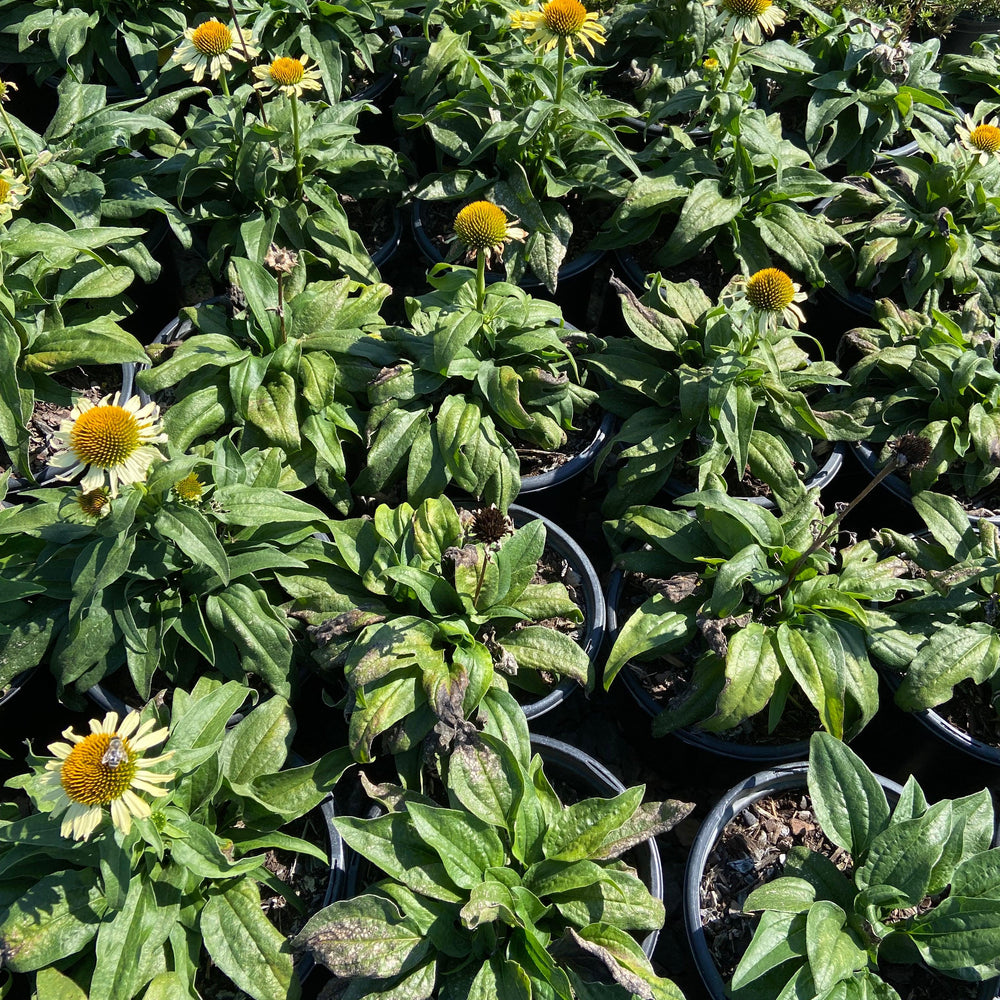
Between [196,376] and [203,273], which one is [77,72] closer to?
[203,273]

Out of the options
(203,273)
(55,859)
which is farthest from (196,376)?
(55,859)

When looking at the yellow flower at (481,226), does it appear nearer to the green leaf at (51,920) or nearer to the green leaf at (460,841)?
the green leaf at (460,841)

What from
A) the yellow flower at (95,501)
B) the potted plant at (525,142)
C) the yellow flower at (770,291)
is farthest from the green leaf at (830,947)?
the potted plant at (525,142)

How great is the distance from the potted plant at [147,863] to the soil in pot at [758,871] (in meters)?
1.12

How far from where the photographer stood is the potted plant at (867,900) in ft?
7.25

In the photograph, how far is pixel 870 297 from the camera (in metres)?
4.11

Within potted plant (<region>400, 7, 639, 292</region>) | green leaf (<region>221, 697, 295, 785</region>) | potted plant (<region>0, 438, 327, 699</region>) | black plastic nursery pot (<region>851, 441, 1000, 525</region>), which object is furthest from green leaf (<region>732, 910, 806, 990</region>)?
potted plant (<region>400, 7, 639, 292</region>)

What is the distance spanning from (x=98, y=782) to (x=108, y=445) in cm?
82

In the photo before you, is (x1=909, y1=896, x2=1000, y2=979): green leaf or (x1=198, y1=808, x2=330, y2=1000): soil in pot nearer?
(x1=909, y1=896, x2=1000, y2=979): green leaf

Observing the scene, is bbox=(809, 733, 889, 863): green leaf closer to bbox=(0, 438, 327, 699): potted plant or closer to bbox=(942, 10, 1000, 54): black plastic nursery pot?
bbox=(0, 438, 327, 699): potted plant

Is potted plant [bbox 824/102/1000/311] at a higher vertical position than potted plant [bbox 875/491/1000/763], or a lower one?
higher

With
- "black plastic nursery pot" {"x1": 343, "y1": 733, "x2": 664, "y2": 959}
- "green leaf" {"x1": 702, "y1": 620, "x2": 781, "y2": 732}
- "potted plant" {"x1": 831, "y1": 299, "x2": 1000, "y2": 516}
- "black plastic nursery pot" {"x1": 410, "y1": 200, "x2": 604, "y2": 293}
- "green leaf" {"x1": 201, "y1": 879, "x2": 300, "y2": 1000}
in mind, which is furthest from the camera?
"black plastic nursery pot" {"x1": 410, "y1": 200, "x2": 604, "y2": 293}

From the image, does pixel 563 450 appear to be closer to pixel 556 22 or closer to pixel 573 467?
pixel 573 467

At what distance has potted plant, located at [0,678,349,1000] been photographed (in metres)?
2.05
